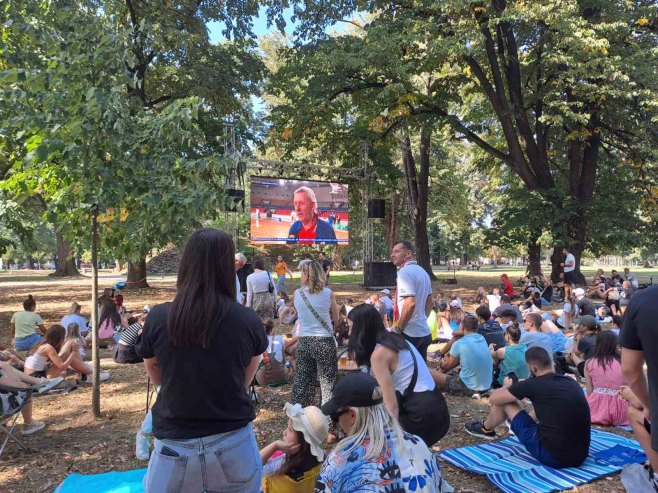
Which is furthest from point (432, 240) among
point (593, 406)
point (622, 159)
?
point (593, 406)

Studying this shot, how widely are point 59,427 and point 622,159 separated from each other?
23.1 m

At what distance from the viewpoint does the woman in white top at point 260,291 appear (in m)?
8.08

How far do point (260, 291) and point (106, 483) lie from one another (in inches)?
180

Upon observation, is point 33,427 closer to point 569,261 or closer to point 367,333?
point 367,333

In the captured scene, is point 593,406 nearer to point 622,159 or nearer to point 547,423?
point 547,423

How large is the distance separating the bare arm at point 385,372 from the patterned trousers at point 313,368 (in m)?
1.36

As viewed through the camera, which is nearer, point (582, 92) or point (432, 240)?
point (582, 92)

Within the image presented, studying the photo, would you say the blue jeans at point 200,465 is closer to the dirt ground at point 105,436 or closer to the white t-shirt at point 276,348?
the dirt ground at point 105,436

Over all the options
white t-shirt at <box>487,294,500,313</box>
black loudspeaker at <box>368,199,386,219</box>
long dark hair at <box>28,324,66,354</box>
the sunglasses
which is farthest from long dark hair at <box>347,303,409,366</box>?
black loudspeaker at <box>368,199,386,219</box>

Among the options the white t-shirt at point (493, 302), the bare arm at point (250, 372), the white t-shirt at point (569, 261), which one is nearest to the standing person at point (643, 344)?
the bare arm at point (250, 372)

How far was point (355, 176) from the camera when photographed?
68.2ft

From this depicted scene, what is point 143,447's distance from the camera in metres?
4.35

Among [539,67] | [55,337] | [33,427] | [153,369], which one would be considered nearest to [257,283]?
[55,337]

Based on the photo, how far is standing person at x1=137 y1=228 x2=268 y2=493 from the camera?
1931 mm
